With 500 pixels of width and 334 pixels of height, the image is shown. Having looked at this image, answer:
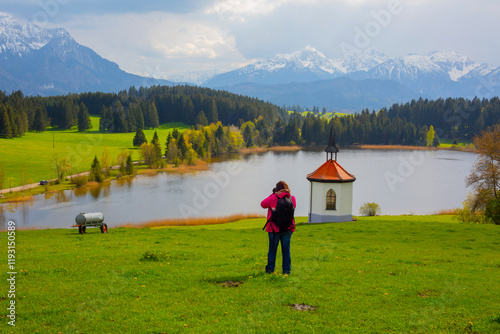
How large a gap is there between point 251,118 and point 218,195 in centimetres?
13061

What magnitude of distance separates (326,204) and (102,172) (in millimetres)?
62958

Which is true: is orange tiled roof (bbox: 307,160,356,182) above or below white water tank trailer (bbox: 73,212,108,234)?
above

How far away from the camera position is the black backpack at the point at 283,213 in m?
11.5

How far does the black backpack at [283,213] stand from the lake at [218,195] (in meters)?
35.3

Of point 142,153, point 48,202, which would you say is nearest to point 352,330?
point 48,202

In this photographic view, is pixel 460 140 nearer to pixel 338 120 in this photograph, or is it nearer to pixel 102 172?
pixel 338 120

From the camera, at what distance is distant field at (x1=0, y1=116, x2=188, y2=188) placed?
8500 centimetres

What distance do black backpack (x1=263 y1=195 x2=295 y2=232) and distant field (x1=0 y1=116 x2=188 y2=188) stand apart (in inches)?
2877

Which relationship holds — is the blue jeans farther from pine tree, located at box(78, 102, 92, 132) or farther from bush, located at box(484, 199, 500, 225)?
pine tree, located at box(78, 102, 92, 132)

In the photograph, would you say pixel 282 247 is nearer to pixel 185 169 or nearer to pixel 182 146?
pixel 185 169

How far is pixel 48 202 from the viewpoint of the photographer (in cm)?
6094

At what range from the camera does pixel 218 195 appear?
63500 mm

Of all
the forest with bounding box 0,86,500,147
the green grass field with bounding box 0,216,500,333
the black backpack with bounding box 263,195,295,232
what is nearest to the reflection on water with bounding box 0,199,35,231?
the green grass field with bounding box 0,216,500,333

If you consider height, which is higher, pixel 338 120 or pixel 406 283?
pixel 338 120
